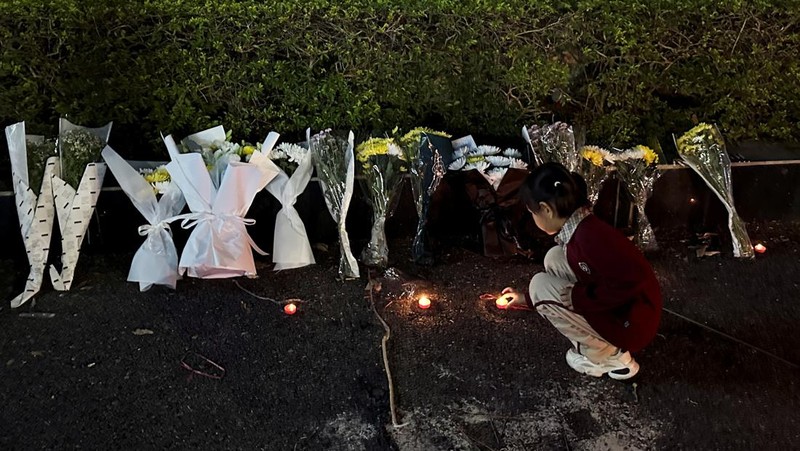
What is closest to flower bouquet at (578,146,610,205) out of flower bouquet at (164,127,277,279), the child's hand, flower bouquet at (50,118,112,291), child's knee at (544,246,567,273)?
the child's hand

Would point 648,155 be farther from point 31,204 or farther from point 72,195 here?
point 31,204

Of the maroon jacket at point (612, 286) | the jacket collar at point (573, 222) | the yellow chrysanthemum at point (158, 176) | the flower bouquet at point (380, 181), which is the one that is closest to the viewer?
the maroon jacket at point (612, 286)

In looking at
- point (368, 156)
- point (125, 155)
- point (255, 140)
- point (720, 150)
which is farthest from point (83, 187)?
point (720, 150)

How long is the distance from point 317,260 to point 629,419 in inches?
89.1

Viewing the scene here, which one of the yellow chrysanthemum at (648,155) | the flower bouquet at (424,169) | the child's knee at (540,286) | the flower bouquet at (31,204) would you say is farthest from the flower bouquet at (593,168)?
the flower bouquet at (31,204)

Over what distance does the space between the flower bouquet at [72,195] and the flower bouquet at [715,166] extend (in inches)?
154

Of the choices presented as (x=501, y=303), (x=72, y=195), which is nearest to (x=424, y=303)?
(x=501, y=303)

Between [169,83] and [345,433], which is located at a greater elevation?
[169,83]

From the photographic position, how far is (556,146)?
489 centimetres

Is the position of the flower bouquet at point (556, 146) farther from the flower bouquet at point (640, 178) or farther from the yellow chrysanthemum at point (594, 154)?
the flower bouquet at point (640, 178)

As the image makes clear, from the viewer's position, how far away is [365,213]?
502 centimetres

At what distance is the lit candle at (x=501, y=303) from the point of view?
13.8 feet

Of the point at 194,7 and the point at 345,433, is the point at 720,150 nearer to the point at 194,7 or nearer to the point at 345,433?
the point at 345,433

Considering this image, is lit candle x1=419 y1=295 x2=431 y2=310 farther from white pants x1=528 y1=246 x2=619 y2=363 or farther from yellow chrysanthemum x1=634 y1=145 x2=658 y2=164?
yellow chrysanthemum x1=634 y1=145 x2=658 y2=164
